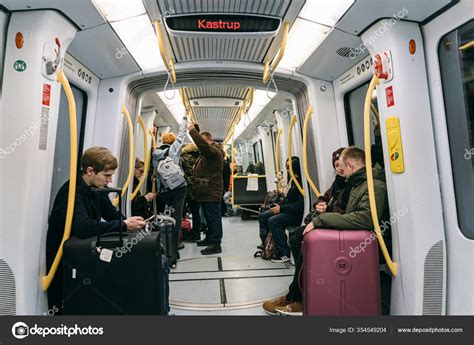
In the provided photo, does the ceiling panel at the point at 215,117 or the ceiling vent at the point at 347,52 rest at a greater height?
the ceiling panel at the point at 215,117

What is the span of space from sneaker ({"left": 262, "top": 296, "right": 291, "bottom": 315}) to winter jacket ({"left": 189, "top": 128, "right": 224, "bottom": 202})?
6.05 feet

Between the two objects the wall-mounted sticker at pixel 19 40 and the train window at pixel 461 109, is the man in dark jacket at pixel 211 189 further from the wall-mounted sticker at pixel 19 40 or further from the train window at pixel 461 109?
the train window at pixel 461 109

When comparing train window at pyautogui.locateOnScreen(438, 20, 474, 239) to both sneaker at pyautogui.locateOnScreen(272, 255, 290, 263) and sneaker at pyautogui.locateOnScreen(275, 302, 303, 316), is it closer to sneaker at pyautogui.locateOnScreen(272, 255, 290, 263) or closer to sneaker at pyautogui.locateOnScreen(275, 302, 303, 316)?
sneaker at pyautogui.locateOnScreen(275, 302, 303, 316)

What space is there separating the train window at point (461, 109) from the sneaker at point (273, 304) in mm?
1334

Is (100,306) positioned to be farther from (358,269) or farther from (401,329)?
(401,329)

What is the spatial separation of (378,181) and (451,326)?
0.96m

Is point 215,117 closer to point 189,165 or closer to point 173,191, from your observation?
point 189,165

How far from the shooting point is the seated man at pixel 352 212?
1991mm

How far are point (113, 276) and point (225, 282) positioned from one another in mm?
1529

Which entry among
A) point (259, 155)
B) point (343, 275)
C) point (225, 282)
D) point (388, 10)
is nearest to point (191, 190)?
point (225, 282)

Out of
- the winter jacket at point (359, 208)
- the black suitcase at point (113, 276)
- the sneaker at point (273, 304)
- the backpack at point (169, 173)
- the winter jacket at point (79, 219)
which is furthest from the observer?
the backpack at point (169, 173)

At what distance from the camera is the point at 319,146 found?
316cm

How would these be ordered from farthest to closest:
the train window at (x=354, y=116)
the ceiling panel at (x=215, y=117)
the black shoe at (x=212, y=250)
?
the ceiling panel at (x=215, y=117)
the black shoe at (x=212, y=250)
the train window at (x=354, y=116)

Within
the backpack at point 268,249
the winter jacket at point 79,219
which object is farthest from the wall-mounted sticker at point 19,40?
the backpack at point 268,249
